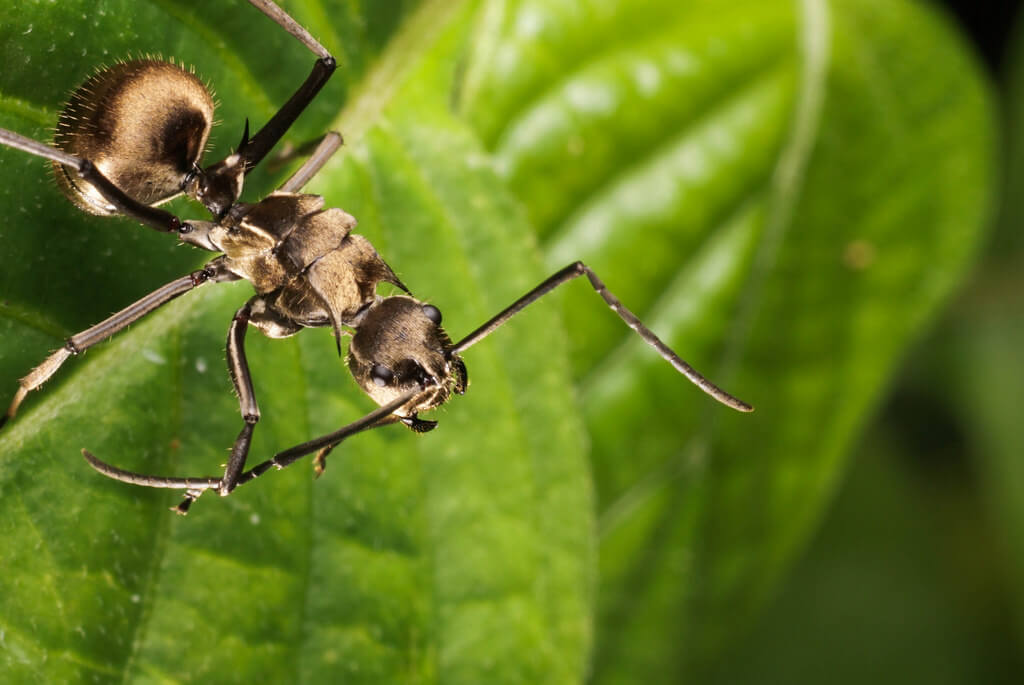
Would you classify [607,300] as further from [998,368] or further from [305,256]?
[998,368]

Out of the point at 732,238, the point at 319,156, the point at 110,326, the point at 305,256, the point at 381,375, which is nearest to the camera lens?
the point at 110,326

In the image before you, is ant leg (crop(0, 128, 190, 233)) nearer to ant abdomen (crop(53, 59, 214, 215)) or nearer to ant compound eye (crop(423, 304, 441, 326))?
ant abdomen (crop(53, 59, 214, 215))

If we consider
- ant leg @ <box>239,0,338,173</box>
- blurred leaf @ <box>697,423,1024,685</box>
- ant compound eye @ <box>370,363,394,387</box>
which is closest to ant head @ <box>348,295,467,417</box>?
ant compound eye @ <box>370,363,394,387</box>

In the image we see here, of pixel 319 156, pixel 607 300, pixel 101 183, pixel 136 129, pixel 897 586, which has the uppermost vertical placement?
pixel 897 586

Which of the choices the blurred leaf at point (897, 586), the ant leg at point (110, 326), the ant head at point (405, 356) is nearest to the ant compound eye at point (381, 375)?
the ant head at point (405, 356)

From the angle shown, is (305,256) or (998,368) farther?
(998,368)

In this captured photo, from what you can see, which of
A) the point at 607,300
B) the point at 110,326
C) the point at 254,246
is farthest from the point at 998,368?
the point at 110,326

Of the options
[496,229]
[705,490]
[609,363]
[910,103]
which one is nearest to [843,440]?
[705,490]
